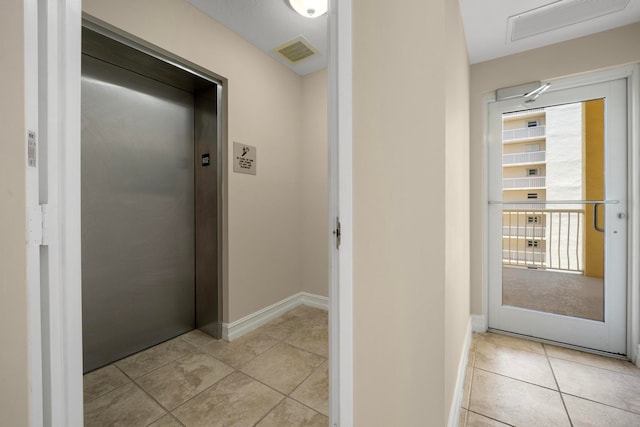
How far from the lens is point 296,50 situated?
2.43 m

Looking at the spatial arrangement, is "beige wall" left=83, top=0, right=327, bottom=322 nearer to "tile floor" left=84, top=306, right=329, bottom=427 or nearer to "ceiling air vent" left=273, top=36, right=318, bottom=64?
"ceiling air vent" left=273, top=36, right=318, bottom=64

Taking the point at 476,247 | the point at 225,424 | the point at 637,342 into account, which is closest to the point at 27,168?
the point at 225,424

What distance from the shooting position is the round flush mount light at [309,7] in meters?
1.79

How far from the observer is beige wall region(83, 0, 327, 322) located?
1769mm

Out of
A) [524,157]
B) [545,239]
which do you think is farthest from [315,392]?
[524,157]

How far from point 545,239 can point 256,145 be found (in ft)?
9.17

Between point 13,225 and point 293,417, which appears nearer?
point 13,225

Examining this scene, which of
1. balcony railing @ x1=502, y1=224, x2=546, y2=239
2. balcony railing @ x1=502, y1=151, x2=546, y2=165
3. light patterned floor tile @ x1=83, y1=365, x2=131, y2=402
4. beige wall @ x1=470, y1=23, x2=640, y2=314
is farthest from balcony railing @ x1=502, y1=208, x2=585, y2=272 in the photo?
light patterned floor tile @ x1=83, y1=365, x2=131, y2=402

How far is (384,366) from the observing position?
95cm

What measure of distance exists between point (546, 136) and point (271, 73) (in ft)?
8.68

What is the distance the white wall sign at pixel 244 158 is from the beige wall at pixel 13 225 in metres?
1.59

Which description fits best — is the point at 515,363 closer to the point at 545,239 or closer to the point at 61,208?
the point at 545,239

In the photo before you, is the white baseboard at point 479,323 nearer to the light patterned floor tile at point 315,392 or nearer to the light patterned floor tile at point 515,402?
the light patterned floor tile at point 515,402

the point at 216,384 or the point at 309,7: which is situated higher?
the point at 309,7
